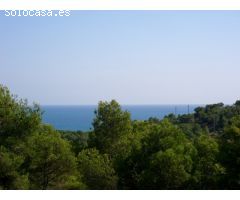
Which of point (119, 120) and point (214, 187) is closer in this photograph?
point (214, 187)

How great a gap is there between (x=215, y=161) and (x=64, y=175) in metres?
3.16

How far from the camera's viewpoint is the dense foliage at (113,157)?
7668 mm

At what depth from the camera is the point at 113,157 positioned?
398 inches

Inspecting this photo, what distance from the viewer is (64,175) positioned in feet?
27.7

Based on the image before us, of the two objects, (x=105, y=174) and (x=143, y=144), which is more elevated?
(x=143, y=144)

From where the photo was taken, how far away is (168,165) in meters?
8.53

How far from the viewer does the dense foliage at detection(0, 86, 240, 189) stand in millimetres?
7668

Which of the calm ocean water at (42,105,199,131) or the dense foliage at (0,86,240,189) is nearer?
the dense foliage at (0,86,240,189)

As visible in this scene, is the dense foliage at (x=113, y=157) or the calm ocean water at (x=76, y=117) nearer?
the dense foliage at (x=113, y=157)

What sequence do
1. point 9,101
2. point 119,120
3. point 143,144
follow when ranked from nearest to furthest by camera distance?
point 9,101 → point 143,144 → point 119,120
